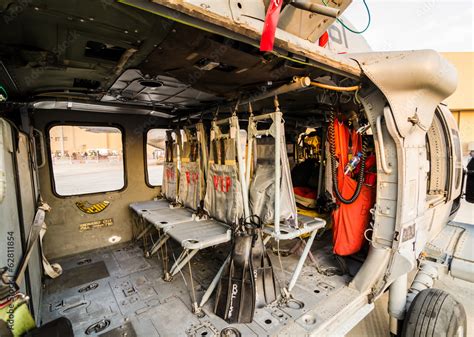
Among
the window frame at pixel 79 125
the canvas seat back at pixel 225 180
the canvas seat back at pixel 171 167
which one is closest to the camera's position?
the canvas seat back at pixel 225 180

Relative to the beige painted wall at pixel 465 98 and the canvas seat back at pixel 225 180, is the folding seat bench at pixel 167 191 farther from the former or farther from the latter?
the beige painted wall at pixel 465 98

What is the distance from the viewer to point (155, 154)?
504 cm

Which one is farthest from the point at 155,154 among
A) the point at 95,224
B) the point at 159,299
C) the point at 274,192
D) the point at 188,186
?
the point at 274,192

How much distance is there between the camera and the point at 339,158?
2932mm

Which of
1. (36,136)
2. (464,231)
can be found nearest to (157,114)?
(36,136)

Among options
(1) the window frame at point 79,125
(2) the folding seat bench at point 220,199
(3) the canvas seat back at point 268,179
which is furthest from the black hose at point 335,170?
(1) the window frame at point 79,125

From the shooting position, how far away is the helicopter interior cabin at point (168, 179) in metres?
1.73

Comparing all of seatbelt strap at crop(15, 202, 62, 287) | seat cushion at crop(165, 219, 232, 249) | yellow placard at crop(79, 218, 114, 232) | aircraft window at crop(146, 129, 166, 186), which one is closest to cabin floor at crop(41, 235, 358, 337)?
seatbelt strap at crop(15, 202, 62, 287)

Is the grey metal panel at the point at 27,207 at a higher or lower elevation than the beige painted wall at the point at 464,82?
lower

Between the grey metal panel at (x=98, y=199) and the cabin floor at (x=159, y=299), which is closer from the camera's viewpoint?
the cabin floor at (x=159, y=299)

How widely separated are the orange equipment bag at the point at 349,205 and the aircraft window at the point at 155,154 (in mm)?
3408

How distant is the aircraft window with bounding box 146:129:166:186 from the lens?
4.84 metres

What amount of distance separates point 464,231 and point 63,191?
22.2 ft

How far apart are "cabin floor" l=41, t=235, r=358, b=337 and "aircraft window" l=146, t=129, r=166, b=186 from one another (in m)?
1.65
